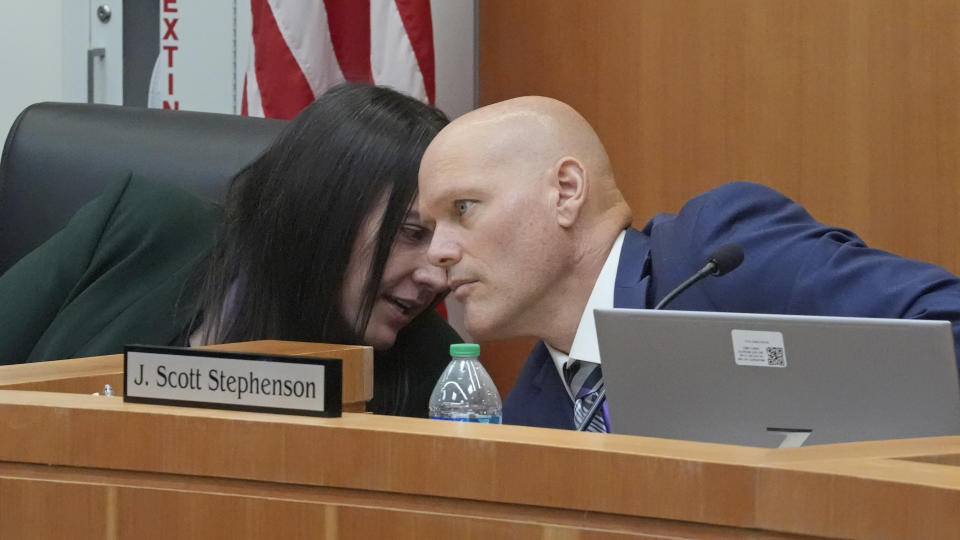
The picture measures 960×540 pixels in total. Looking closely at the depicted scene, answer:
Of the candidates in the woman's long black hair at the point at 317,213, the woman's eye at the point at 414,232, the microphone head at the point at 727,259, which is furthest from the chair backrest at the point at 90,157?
the microphone head at the point at 727,259

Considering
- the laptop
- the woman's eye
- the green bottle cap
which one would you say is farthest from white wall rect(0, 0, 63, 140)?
the laptop

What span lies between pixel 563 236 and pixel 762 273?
231 mm

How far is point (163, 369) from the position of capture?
886 mm

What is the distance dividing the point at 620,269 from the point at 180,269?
821mm

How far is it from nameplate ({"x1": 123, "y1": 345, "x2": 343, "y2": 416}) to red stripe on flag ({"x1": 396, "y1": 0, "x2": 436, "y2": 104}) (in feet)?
5.86

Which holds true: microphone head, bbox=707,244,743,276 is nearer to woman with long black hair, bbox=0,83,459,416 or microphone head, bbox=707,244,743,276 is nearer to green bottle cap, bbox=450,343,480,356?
green bottle cap, bbox=450,343,480,356

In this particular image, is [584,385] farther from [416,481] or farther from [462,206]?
[416,481]

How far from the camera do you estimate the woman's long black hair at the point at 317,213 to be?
1.82 m

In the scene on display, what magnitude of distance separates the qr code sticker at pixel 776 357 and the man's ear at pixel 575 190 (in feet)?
1.99

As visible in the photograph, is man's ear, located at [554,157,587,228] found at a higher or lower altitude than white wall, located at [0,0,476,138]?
lower

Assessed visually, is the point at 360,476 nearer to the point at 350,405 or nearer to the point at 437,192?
the point at 350,405

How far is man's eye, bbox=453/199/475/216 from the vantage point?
1.53 metres

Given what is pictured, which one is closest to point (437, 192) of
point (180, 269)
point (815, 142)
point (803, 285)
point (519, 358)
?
point (803, 285)

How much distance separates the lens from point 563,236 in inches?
60.1
